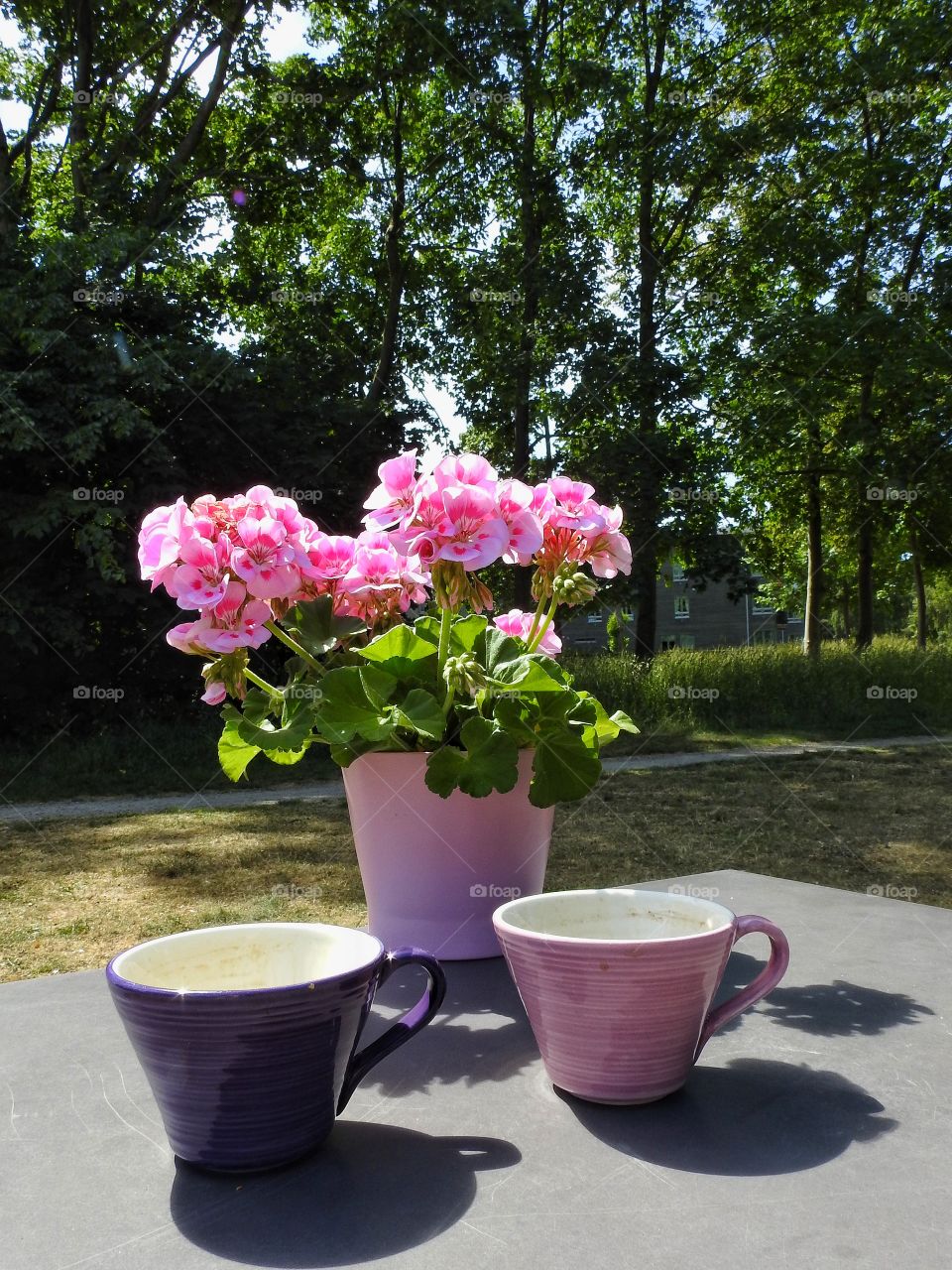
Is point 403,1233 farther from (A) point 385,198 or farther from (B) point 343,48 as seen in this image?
(A) point 385,198

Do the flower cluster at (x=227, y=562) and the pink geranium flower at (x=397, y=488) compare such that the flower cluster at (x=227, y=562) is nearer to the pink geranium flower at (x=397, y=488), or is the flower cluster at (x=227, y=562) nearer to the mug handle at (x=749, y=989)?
the pink geranium flower at (x=397, y=488)

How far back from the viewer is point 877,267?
44.8ft

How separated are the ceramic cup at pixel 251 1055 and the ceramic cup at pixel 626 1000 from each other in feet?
0.34

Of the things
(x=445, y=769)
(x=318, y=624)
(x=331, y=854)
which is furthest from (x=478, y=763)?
(x=331, y=854)

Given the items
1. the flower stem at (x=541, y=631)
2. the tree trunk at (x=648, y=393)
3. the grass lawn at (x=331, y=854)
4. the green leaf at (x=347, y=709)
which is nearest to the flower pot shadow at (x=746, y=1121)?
the green leaf at (x=347, y=709)

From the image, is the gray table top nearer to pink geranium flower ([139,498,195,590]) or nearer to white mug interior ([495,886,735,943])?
white mug interior ([495,886,735,943])

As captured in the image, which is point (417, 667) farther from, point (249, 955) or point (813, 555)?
point (813, 555)

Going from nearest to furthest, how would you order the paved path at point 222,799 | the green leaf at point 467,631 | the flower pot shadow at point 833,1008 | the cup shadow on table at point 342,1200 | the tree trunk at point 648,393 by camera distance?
the cup shadow on table at point 342,1200
the flower pot shadow at point 833,1008
the green leaf at point 467,631
the paved path at point 222,799
the tree trunk at point 648,393

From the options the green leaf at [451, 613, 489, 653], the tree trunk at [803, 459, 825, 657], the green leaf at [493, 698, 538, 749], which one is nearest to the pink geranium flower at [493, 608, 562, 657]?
the green leaf at [451, 613, 489, 653]

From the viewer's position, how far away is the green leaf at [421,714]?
3.52 ft

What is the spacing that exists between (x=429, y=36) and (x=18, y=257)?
5.07 m

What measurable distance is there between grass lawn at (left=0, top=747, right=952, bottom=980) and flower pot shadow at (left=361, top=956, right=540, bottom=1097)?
3.42m

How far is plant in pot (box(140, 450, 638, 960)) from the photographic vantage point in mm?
1006

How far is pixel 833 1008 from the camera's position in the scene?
1.05 meters
